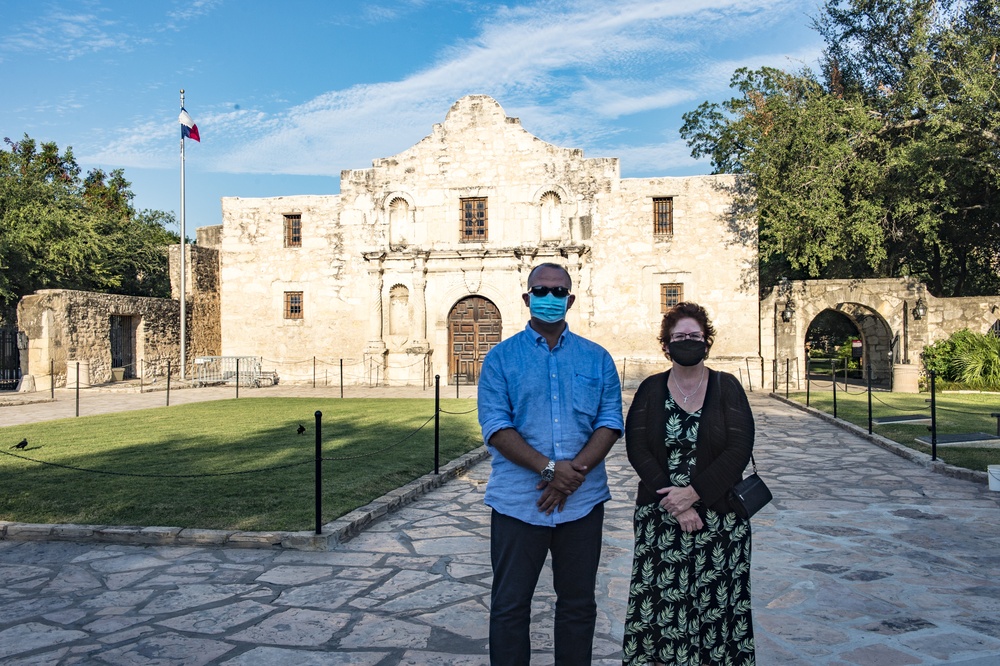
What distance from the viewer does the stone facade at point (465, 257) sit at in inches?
928

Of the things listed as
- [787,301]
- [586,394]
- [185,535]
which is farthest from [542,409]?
[787,301]

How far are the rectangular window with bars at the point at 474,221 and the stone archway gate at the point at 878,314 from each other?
363 inches

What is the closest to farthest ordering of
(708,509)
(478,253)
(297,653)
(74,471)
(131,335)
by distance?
(708,509)
(297,653)
(74,471)
(478,253)
(131,335)

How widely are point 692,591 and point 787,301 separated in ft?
70.4

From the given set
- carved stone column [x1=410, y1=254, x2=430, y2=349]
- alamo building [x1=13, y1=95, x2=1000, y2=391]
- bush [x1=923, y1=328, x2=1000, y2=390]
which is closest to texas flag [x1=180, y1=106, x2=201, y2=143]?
alamo building [x1=13, y1=95, x2=1000, y2=391]

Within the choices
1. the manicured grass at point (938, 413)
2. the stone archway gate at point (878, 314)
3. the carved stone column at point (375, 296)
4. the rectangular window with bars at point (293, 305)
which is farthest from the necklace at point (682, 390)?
the rectangular window with bars at point (293, 305)

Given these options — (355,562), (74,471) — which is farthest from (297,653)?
(74,471)

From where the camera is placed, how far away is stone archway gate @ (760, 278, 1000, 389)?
2256cm

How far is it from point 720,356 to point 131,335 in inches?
788

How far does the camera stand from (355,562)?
220 inches

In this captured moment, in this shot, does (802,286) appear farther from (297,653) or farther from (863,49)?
(297,653)

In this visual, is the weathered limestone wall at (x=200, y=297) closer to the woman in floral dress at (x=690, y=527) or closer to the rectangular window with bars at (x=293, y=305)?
the rectangular window with bars at (x=293, y=305)

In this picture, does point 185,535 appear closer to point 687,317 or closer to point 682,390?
point 682,390

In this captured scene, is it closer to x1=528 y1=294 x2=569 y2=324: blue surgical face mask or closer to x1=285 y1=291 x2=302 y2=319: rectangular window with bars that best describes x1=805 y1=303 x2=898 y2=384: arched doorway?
x1=285 y1=291 x2=302 y2=319: rectangular window with bars
